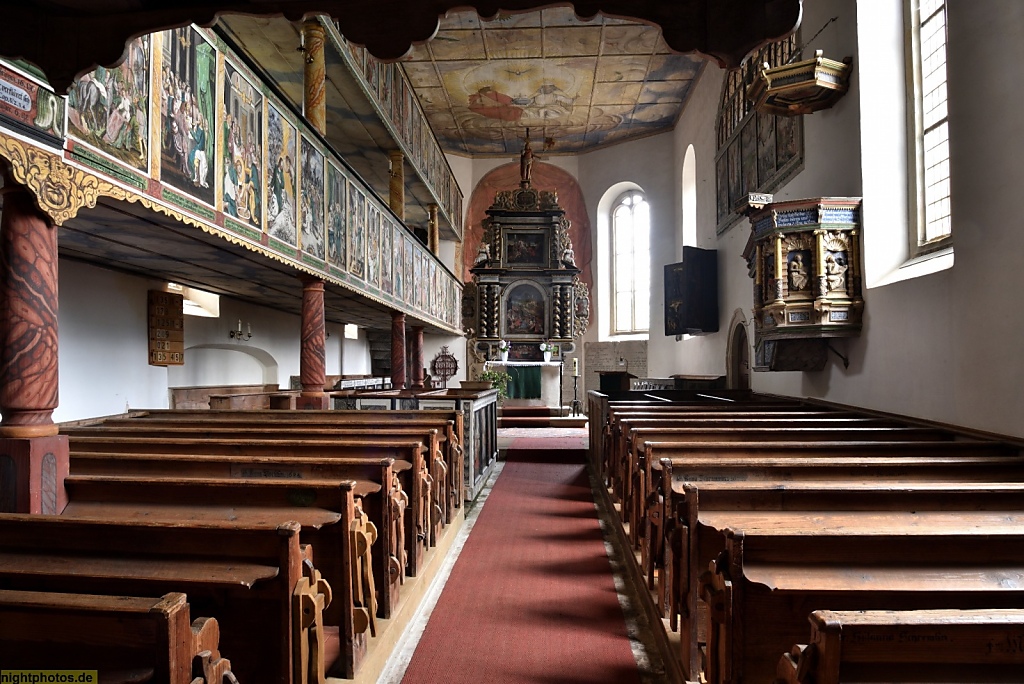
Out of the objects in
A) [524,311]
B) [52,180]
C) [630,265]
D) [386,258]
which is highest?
[630,265]

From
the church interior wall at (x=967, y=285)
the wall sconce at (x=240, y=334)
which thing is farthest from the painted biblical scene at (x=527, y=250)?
the church interior wall at (x=967, y=285)

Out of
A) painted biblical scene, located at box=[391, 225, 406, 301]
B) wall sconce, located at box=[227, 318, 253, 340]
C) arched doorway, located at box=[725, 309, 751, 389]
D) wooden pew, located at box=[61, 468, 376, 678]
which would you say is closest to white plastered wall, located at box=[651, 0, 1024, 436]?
arched doorway, located at box=[725, 309, 751, 389]

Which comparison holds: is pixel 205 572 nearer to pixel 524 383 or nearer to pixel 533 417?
pixel 533 417

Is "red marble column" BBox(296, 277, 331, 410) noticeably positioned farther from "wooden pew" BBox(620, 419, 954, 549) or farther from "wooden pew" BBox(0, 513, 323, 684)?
"wooden pew" BBox(0, 513, 323, 684)

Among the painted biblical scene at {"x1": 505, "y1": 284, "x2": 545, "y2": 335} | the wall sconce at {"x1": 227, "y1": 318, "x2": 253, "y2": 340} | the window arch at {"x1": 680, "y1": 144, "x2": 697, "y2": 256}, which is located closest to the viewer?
the wall sconce at {"x1": 227, "y1": 318, "x2": 253, "y2": 340}

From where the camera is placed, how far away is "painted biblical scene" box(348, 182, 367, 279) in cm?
842

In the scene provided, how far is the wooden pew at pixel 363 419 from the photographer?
5422 mm

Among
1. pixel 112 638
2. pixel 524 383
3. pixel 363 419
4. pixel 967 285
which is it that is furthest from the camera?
pixel 524 383

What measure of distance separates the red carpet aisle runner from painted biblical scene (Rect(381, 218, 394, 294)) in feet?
17.1

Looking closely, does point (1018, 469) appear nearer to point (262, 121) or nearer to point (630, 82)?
point (262, 121)

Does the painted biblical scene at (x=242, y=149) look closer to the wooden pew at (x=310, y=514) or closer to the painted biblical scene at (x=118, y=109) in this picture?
the painted biblical scene at (x=118, y=109)

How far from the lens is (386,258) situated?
10375 mm

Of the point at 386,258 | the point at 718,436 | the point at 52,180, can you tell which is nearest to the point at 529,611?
the point at 718,436

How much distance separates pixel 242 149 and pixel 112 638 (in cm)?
493
